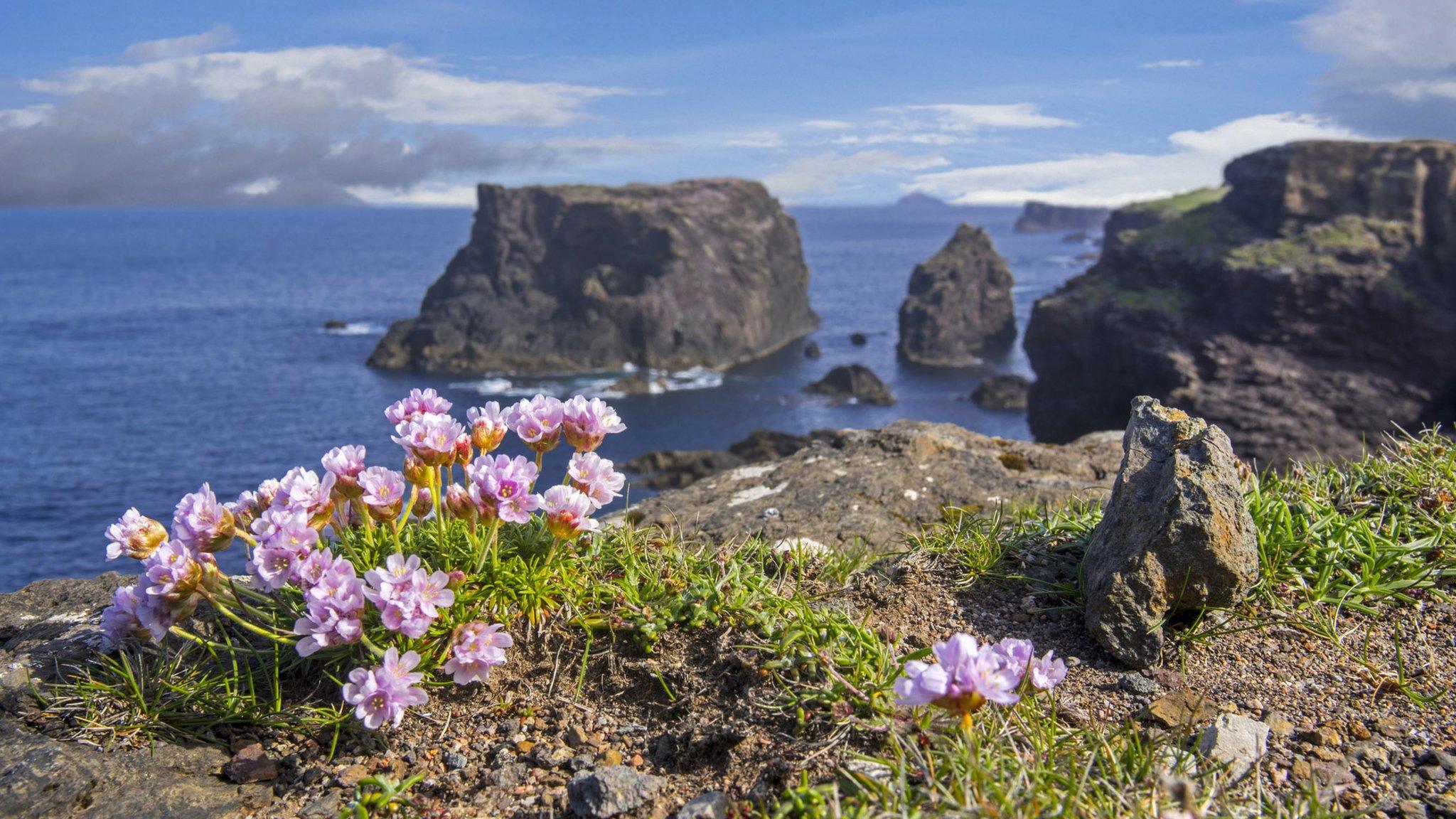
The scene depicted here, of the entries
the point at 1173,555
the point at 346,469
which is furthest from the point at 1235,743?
the point at 346,469

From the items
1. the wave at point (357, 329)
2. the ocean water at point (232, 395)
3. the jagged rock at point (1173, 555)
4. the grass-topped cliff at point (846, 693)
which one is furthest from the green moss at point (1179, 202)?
the jagged rock at point (1173, 555)

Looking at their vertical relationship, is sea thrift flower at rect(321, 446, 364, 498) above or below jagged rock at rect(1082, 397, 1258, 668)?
above

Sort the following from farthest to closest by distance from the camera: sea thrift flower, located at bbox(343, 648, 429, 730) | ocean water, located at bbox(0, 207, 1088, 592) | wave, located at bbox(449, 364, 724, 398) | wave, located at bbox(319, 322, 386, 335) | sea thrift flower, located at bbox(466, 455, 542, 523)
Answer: wave, located at bbox(319, 322, 386, 335) < wave, located at bbox(449, 364, 724, 398) < ocean water, located at bbox(0, 207, 1088, 592) < sea thrift flower, located at bbox(466, 455, 542, 523) < sea thrift flower, located at bbox(343, 648, 429, 730)

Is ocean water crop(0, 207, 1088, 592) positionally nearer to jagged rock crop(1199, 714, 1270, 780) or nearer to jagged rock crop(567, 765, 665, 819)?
jagged rock crop(567, 765, 665, 819)

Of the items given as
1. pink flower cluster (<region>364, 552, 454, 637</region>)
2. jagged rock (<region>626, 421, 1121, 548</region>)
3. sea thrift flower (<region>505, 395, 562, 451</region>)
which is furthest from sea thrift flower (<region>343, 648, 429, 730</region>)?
jagged rock (<region>626, 421, 1121, 548</region>)

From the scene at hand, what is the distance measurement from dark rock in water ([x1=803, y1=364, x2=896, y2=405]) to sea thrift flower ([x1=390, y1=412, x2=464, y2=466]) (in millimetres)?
70140

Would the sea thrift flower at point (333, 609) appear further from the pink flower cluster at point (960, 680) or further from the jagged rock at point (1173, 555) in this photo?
the jagged rock at point (1173, 555)

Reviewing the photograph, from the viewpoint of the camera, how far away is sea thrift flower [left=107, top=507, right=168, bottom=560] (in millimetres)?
3561

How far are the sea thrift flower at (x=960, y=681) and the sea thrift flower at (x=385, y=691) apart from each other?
1771 millimetres

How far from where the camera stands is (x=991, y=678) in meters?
2.67

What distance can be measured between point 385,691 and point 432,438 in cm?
99

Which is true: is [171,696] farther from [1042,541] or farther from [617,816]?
[1042,541]

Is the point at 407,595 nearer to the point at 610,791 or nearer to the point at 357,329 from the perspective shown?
the point at 610,791

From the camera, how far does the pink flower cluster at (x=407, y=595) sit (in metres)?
3.21
